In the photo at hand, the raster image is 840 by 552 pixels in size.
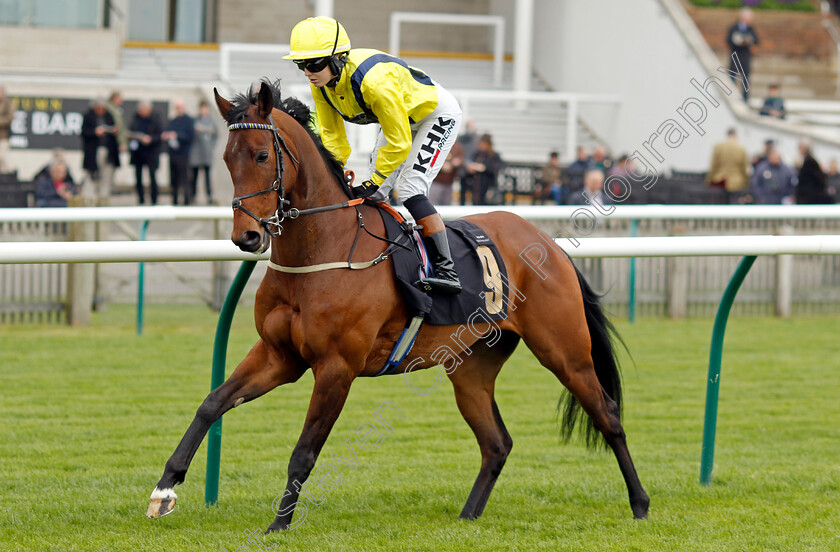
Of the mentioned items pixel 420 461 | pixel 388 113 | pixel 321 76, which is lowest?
pixel 420 461

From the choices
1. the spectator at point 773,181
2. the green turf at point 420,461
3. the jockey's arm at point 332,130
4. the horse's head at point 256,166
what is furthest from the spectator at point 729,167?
the horse's head at point 256,166

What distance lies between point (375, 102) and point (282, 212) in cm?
62

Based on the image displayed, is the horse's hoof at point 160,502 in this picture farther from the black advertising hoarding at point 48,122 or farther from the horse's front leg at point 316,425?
the black advertising hoarding at point 48,122

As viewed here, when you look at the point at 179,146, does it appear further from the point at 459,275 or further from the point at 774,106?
the point at 459,275

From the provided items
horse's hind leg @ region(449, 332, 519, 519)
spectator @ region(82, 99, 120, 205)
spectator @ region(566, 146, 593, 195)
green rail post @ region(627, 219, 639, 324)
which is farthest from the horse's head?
spectator @ region(82, 99, 120, 205)

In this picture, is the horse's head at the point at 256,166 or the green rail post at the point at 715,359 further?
the green rail post at the point at 715,359

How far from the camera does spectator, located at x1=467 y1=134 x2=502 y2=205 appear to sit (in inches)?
540

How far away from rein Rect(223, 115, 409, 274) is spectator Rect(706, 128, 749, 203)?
11281 millimetres

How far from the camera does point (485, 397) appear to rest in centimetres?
485

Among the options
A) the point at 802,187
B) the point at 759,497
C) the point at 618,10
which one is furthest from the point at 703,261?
the point at 618,10

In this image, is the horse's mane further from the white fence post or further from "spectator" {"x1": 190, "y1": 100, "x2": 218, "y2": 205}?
"spectator" {"x1": 190, "y1": 100, "x2": 218, "y2": 205}

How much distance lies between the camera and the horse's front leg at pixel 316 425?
406 cm

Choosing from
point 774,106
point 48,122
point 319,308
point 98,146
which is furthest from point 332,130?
point 774,106

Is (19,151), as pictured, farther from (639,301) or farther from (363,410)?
(363,410)
